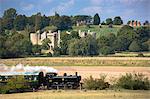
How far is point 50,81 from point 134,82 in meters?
2.51

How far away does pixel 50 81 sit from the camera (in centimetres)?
1252

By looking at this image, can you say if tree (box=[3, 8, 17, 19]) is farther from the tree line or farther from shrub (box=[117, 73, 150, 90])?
shrub (box=[117, 73, 150, 90])

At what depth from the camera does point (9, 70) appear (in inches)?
522

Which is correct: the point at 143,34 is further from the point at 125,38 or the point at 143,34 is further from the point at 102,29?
the point at 102,29

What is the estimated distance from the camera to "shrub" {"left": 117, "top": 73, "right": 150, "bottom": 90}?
1198 cm

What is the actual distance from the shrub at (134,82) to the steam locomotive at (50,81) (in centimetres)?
129

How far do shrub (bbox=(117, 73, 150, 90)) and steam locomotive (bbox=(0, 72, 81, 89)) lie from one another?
4.25ft

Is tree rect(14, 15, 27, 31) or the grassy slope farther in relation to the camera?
the grassy slope

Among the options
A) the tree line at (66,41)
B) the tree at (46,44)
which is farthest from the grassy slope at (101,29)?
the tree at (46,44)

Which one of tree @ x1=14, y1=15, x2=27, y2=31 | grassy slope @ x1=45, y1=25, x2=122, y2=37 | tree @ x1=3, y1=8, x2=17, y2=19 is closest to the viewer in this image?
tree @ x1=3, y1=8, x2=17, y2=19

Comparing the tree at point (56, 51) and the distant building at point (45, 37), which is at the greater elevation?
the distant building at point (45, 37)

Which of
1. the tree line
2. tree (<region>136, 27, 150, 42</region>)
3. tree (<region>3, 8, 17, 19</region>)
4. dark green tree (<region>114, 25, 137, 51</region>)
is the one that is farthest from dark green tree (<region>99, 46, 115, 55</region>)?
tree (<region>3, 8, 17, 19</region>)

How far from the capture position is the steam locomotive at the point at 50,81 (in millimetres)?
12266

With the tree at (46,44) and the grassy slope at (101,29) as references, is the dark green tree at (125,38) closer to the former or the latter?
the grassy slope at (101,29)
